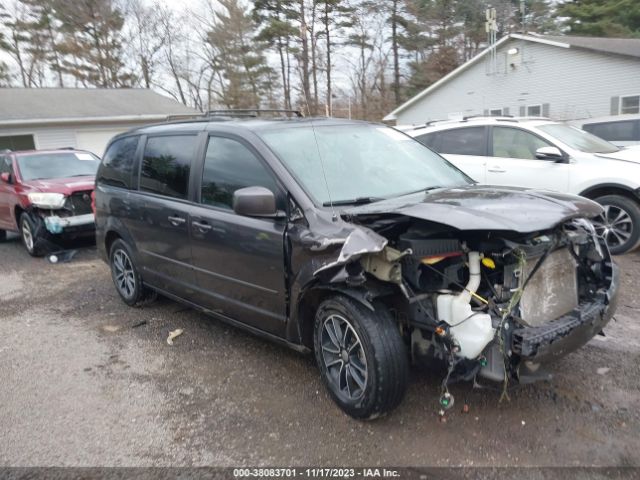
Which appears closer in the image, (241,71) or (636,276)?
(636,276)

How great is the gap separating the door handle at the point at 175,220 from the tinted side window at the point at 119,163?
39.3 inches

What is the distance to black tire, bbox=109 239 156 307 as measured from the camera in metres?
5.31

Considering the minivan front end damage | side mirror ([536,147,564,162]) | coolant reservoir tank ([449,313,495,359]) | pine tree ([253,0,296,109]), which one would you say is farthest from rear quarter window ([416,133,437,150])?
pine tree ([253,0,296,109])

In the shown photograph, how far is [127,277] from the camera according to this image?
551cm

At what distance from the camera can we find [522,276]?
2.87 meters

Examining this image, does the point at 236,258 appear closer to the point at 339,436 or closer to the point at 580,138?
the point at 339,436

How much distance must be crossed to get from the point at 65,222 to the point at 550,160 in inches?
278

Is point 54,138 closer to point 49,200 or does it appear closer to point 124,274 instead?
point 49,200

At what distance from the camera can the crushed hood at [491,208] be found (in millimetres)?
2732

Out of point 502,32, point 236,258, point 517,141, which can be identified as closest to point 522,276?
point 236,258

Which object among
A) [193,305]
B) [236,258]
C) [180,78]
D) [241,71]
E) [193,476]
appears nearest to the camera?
[193,476]

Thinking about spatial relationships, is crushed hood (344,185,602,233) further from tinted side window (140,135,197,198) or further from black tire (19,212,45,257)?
black tire (19,212,45,257)

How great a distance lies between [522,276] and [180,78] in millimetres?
37271

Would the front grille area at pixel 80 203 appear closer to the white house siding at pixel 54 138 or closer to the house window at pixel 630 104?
the white house siding at pixel 54 138
